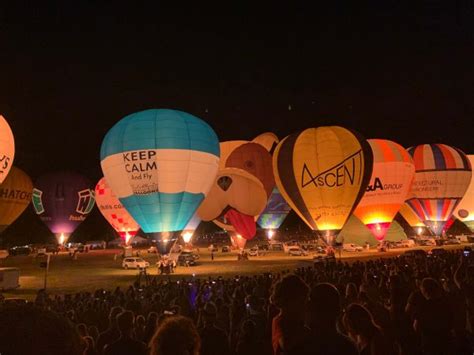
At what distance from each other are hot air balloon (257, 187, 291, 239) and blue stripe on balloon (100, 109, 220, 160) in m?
12.8

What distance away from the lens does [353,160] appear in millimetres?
18828

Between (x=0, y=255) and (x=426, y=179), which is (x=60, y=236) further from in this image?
(x=426, y=179)

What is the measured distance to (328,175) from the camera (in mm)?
18750

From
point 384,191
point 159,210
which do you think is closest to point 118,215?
point 159,210

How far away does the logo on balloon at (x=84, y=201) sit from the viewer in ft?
104

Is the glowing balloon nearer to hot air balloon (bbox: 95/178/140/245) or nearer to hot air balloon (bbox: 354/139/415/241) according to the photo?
hot air balloon (bbox: 354/139/415/241)

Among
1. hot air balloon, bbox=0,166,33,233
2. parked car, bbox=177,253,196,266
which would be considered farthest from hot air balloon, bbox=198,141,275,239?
hot air balloon, bbox=0,166,33,233

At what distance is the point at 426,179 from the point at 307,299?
28862 mm

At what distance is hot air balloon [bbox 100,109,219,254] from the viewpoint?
56.5 feet

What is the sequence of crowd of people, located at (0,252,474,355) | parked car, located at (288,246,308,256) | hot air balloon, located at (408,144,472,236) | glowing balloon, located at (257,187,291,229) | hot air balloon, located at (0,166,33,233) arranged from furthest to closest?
glowing balloon, located at (257,187,291,229) < parked car, located at (288,246,308,256) < hot air balloon, located at (408,144,472,236) < hot air balloon, located at (0,166,33,233) < crowd of people, located at (0,252,474,355)

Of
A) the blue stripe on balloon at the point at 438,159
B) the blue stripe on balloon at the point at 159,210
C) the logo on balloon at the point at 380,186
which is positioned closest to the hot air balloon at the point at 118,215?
the blue stripe on balloon at the point at 159,210

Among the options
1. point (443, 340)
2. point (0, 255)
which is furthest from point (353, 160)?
point (0, 255)

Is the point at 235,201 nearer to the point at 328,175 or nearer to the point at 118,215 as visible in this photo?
the point at 328,175

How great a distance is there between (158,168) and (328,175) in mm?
7469
